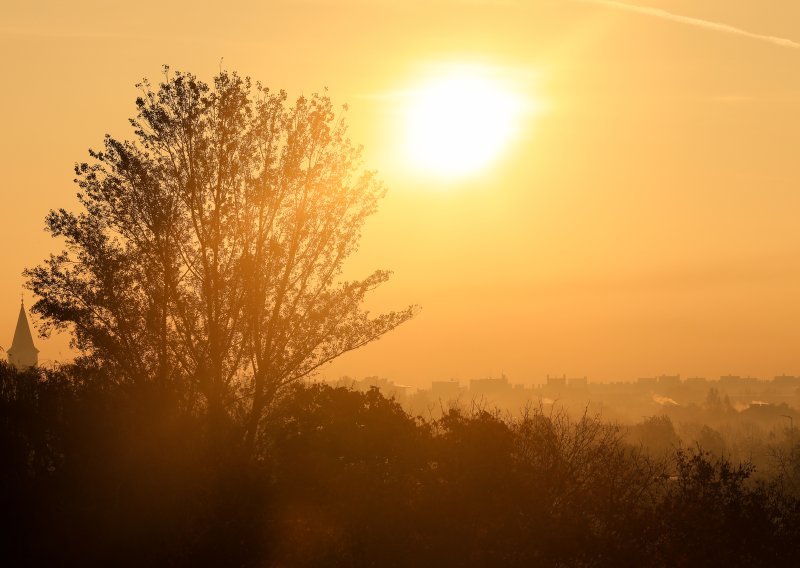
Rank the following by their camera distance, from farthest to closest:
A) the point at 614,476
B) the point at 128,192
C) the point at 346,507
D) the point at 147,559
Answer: the point at 614,476 → the point at 128,192 → the point at 346,507 → the point at 147,559

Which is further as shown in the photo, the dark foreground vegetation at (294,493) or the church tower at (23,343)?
the church tower at (23,343)

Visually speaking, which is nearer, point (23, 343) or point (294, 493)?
point (294, 493)

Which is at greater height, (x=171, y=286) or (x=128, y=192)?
(x=128, y=192)

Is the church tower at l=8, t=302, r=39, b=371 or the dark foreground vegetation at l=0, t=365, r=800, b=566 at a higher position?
the church tower at l=8, t=302, r=39, b=371

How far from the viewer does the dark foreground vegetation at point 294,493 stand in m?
20.9

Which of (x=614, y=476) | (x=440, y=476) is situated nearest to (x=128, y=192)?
(x=440, y=476)

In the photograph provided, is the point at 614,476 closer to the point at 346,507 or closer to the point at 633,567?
the point at 633,567

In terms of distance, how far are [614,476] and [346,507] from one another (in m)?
8.45

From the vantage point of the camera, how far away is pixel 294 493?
75.1ft

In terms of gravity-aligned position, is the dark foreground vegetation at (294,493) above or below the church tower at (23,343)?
below

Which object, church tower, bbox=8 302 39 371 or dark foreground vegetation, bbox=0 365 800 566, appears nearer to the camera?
dark foreground vegetation, bbox=0 365 800 566

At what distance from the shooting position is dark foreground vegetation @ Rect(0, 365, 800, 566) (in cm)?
2094

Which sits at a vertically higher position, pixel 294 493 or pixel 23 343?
pixel 23 343

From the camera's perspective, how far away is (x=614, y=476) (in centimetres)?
2775
